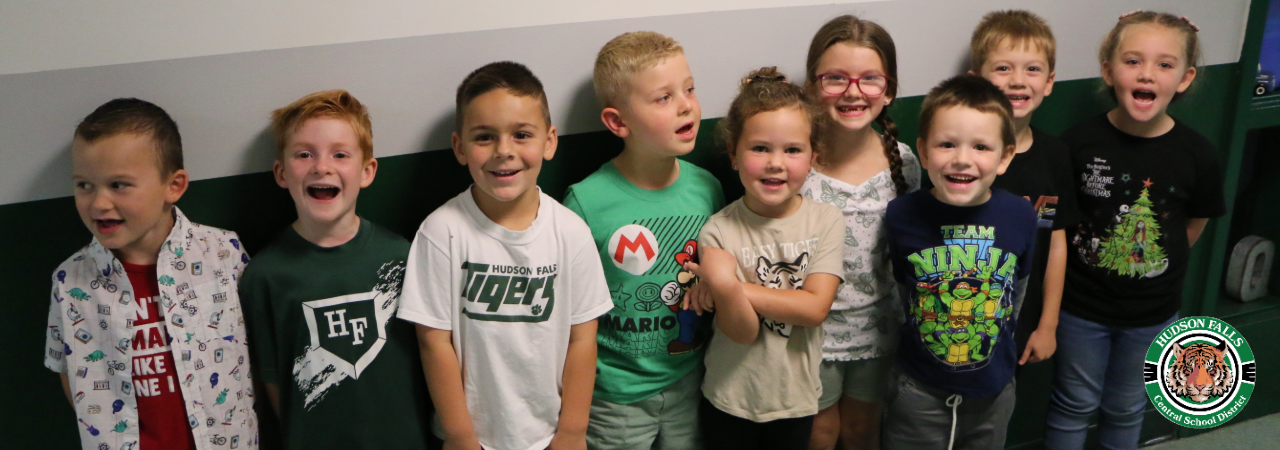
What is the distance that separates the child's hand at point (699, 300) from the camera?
1.78 meters

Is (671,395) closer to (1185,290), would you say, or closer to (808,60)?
(808,60)

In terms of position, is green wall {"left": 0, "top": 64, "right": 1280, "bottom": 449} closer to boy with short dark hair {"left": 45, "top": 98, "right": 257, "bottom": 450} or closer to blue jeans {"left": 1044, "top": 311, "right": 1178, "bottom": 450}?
boy with short dark hair {"left": 45, "top": 98, "right": 257, "bottom": 450}

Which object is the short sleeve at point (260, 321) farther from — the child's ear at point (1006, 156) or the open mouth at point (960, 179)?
the child's ear at point (1006, 156)

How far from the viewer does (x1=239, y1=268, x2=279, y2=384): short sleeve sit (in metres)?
1.63

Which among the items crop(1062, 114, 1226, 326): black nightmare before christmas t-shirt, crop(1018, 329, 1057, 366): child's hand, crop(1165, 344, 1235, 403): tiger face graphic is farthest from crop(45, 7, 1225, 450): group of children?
crop(1165, 344, 1235, 403): tiger face graphic

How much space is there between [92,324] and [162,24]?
658mm

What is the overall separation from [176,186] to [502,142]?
2.36 ft

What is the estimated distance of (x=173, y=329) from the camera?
5.15 feet

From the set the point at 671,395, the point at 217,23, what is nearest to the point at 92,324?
the point at 217,23

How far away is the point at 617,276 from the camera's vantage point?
1820mm

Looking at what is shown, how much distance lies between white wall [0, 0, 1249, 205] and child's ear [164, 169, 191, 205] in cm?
7

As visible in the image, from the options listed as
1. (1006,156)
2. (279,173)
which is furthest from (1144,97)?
(279,173)

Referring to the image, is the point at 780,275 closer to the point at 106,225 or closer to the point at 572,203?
the point at 572,203

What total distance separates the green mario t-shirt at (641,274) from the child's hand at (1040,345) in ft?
3.62
